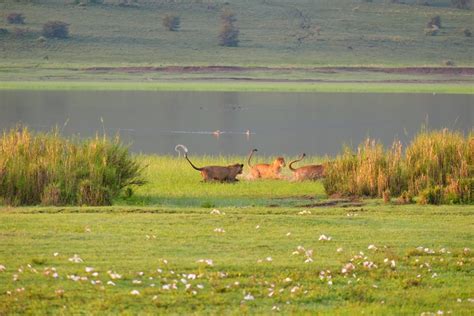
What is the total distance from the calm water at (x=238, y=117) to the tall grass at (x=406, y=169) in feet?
41.5

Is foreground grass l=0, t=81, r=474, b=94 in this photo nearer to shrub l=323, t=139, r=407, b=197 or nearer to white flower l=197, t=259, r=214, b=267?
shrub l=323, t=139, r=407, b=197

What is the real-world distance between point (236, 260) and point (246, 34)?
8692cm

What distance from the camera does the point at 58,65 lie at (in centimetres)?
A: 8125

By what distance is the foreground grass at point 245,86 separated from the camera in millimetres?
69500

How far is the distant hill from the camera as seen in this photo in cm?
8569

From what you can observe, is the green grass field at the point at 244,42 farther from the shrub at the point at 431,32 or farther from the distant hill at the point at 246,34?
the shrub at the point at 431,32

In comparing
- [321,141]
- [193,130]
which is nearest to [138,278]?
[321,141]

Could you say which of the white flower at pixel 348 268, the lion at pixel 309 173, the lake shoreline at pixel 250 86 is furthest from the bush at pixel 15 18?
the white flower at pixel 348 268

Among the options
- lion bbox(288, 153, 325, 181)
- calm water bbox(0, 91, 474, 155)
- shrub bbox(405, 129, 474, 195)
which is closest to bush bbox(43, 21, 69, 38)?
calm water bbox(0, 91, 474, 155)

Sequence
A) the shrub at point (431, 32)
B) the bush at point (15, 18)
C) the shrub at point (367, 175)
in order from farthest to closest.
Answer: the shrub at point (431, 32) → the bush at point (15, 18) → the shrub at point (367, 175)

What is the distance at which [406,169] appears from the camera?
17000 millimetres

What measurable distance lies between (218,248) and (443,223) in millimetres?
3325

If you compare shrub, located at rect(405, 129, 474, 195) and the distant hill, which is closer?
shrub, located at rect(405, 129, 474, 195)

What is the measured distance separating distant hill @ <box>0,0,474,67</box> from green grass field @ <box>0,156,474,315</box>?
7030 cm
